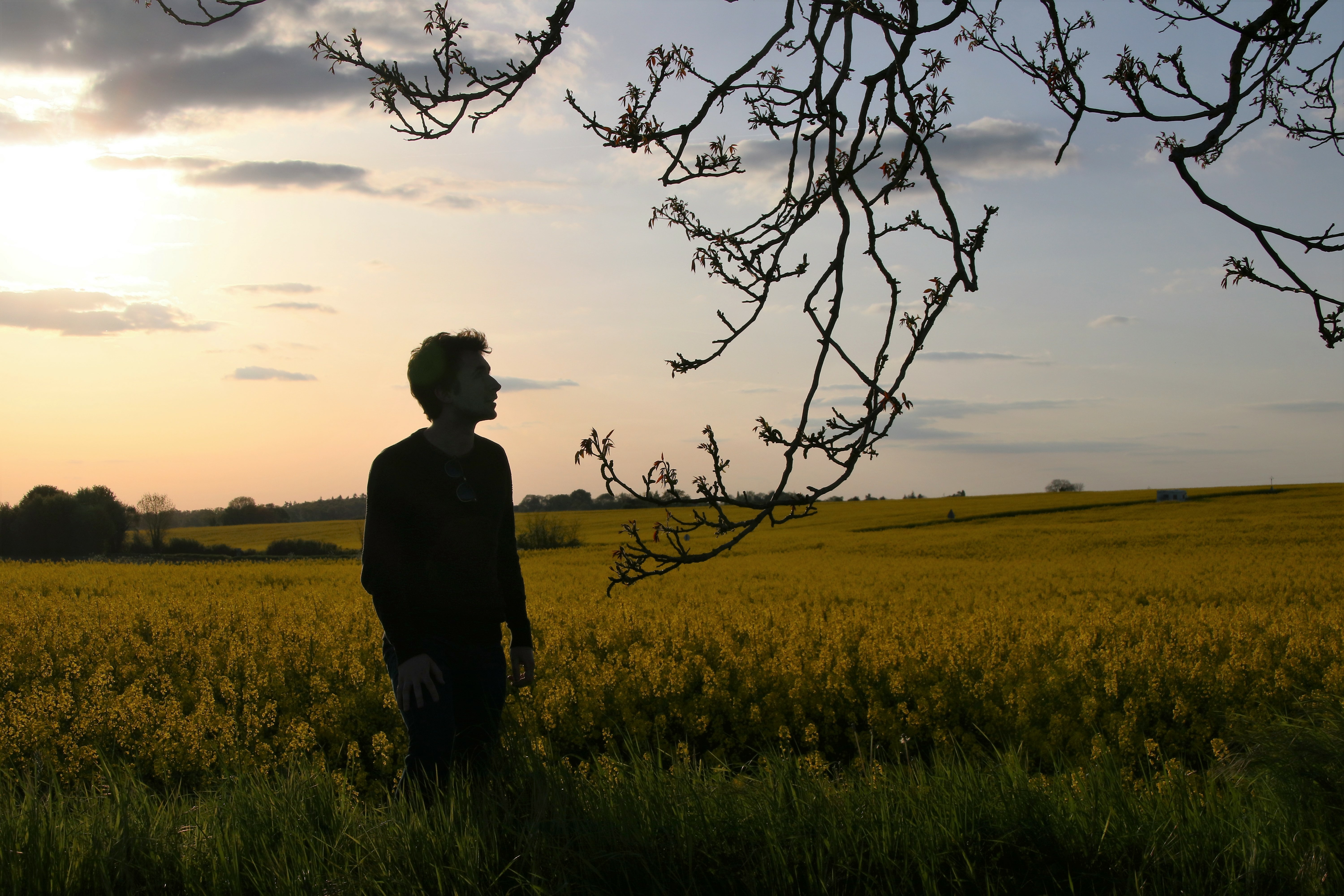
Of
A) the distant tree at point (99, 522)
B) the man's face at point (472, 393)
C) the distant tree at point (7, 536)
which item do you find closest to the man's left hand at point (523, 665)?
the man's face at point (472, 393)

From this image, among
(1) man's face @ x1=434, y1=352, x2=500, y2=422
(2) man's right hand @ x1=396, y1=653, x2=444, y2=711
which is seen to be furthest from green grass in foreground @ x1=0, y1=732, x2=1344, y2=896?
(1) man's face @ x1=434, y1=352, x2=500, y2=422

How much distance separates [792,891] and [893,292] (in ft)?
5.93

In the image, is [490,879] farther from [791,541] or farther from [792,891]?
[791,541]

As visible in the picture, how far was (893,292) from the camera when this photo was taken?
9.07ft

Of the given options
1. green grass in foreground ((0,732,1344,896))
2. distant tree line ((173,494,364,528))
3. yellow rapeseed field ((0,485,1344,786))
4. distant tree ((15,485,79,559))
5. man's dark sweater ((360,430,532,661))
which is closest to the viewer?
green grass in foreground ((0,732,1344,896))

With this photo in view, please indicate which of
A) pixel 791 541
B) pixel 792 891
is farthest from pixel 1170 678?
pixel 791 541

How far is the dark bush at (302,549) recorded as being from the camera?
1713 inches

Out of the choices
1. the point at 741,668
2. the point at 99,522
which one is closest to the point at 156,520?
the point at 99,522

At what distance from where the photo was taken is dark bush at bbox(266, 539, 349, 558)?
143 ft

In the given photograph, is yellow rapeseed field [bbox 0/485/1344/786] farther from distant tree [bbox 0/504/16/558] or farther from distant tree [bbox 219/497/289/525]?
distant tree [bbox 219/497/289/525]

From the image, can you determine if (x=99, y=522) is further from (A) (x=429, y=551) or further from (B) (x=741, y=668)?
(A) (x=429, y=551)

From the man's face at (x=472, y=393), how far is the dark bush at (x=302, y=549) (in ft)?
138

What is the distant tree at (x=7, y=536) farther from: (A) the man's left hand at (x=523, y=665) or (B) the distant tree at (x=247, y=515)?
(A) the man's left hand at (x=523, y=665)

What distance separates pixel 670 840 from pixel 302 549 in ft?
154
